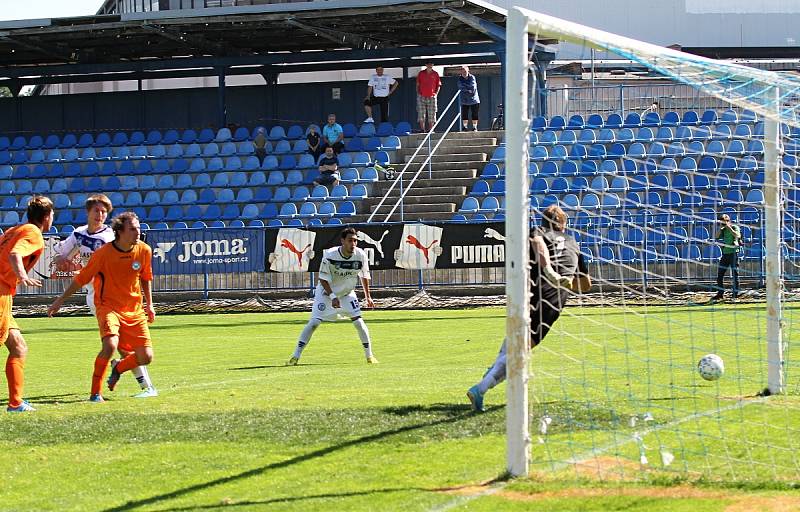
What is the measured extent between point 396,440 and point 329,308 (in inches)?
300

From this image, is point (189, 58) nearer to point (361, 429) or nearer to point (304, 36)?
point (304, 36)

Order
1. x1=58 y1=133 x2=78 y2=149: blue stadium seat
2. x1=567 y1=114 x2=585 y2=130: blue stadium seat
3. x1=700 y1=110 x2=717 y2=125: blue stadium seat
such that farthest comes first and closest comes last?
x1=58 y1=133 x2=78 y2=149: blue stadium seat
x1=567 y1=114 x2=585 y2=130: blue stadium seat
x1=700 y1=110 x2=717 y2=125: blue stadium seat

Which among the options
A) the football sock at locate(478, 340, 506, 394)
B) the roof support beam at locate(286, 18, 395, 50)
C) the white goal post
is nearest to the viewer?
the white goal post

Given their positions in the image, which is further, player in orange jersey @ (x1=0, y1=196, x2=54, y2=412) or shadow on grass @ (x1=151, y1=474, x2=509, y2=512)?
player in orange jersey @ (x1=0, y1=196, x2=54, y2=412)

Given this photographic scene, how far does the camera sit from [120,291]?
40.0ft

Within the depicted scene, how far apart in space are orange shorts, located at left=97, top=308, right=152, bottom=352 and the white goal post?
5313mm

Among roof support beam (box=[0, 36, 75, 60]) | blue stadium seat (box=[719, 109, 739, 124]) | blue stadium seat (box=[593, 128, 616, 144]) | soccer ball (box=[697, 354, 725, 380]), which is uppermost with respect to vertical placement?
roof support beam (box=[0, 36, 75, 60])

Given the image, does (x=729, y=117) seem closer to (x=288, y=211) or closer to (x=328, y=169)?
(x=328, y=169)

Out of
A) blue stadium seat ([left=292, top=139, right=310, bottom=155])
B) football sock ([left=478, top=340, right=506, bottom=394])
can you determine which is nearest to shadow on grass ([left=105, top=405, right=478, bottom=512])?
football sock ([left=478, top=340, right=506, bottom=394])

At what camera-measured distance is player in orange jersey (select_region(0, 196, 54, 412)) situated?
11.2 meters

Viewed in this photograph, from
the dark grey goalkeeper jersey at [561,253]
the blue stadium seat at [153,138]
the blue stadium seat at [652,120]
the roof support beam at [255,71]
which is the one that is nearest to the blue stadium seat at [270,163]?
the blue stadium seat at [153,138]

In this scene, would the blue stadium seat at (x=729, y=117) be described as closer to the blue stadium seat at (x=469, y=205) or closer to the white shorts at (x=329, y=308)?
the blue stadium seat at (x=469, y=205)

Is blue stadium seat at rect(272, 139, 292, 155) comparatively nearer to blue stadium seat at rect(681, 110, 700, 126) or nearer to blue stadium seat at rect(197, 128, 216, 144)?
blue stadium seat at rect(197, 128, 216, 144)

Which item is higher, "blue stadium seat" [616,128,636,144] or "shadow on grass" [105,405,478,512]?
"blue stadium seat" [616,128,636,144]
